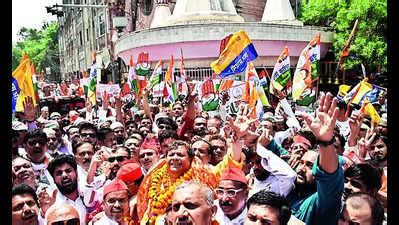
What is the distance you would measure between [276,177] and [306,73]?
14.9ft

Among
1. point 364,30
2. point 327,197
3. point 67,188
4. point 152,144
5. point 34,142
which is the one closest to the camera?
point 327,197

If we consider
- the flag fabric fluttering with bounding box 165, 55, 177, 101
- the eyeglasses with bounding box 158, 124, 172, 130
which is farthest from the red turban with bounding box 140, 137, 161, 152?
the flag fabric fluttering with bounding box 165, 55, 177, 101

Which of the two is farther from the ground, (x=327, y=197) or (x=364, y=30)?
(x=364, y=30)

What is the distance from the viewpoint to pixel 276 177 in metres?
3.75

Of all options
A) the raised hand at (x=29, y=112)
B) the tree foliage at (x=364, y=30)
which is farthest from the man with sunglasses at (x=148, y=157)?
the tree foliage at (x=364, y=30)

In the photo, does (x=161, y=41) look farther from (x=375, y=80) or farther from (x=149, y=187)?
(x=149, y=187)

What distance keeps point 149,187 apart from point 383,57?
17565mm

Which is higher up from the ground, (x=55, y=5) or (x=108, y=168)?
(x=55, y=5)

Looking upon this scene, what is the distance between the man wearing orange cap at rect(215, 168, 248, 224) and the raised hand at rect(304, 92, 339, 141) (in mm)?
873

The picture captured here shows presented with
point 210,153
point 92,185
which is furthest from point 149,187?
point 210,153

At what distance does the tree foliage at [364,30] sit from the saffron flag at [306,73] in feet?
38.0

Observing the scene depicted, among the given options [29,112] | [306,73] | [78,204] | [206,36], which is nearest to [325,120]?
[78,204]

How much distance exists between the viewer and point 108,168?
15.6ft

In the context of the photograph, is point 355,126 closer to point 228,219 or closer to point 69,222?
point 228,219
